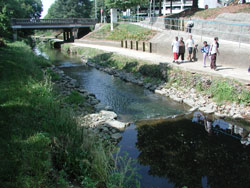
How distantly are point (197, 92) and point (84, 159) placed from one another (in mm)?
9460

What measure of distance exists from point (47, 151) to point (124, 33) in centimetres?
3027

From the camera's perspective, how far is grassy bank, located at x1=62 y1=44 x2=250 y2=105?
1193cm

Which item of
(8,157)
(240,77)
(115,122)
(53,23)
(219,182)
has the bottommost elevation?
(219,182)

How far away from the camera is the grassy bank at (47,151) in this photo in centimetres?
504

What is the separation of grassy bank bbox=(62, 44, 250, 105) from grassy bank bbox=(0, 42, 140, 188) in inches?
293

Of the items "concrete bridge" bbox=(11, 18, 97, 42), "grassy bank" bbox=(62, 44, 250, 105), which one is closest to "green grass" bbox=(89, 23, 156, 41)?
"concrete bridge" bbox=(11, 18, 97, 42)

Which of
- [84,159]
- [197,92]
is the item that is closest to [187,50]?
[197,92]

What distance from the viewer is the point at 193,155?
811cm

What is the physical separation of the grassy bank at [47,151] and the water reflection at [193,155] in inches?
53.0

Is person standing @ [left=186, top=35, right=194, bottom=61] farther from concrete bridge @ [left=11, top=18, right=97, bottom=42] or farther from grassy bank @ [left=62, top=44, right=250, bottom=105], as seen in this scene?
concrete bridge @ [left=11, top=18, right=97, bottom=42]

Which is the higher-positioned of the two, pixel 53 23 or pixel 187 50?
pixel 53 23

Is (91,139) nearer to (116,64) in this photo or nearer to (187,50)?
(187,50)

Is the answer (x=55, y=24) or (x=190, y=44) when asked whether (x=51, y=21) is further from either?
(x=190, y=44)

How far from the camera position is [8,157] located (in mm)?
5395
